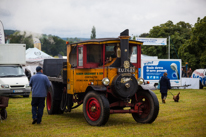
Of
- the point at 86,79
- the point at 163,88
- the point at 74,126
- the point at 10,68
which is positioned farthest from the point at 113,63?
the point at 10,68

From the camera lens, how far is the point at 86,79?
34.4 feet

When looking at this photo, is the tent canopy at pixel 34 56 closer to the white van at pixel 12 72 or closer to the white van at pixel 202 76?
the white van at pixel 12 72

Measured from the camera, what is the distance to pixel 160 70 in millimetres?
27500

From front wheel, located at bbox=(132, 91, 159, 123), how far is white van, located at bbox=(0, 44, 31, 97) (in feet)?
35.6

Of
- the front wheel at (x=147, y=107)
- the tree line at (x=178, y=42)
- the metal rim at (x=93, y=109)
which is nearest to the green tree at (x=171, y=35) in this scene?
the tree line at (x=178, y=42)

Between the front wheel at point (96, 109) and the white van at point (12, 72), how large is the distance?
10.5m

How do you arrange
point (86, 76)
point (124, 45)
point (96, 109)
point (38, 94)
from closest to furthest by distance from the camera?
point (96, 109)
point (124, 45)
point (38, 94)
point (86, 76)

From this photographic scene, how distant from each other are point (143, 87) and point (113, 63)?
1.23 metres

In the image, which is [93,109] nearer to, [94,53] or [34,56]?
[94,53]

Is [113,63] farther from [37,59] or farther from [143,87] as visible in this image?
[37,59]

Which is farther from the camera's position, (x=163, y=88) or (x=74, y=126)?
(x=163, y=88)

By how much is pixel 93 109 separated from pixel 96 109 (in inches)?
3.6

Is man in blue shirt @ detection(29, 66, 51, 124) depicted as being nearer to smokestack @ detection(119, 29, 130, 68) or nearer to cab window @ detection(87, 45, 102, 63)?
cab window @ detection(87, 45, 102, 63)

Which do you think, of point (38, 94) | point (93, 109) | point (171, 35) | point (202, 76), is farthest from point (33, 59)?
point (171, 35)
